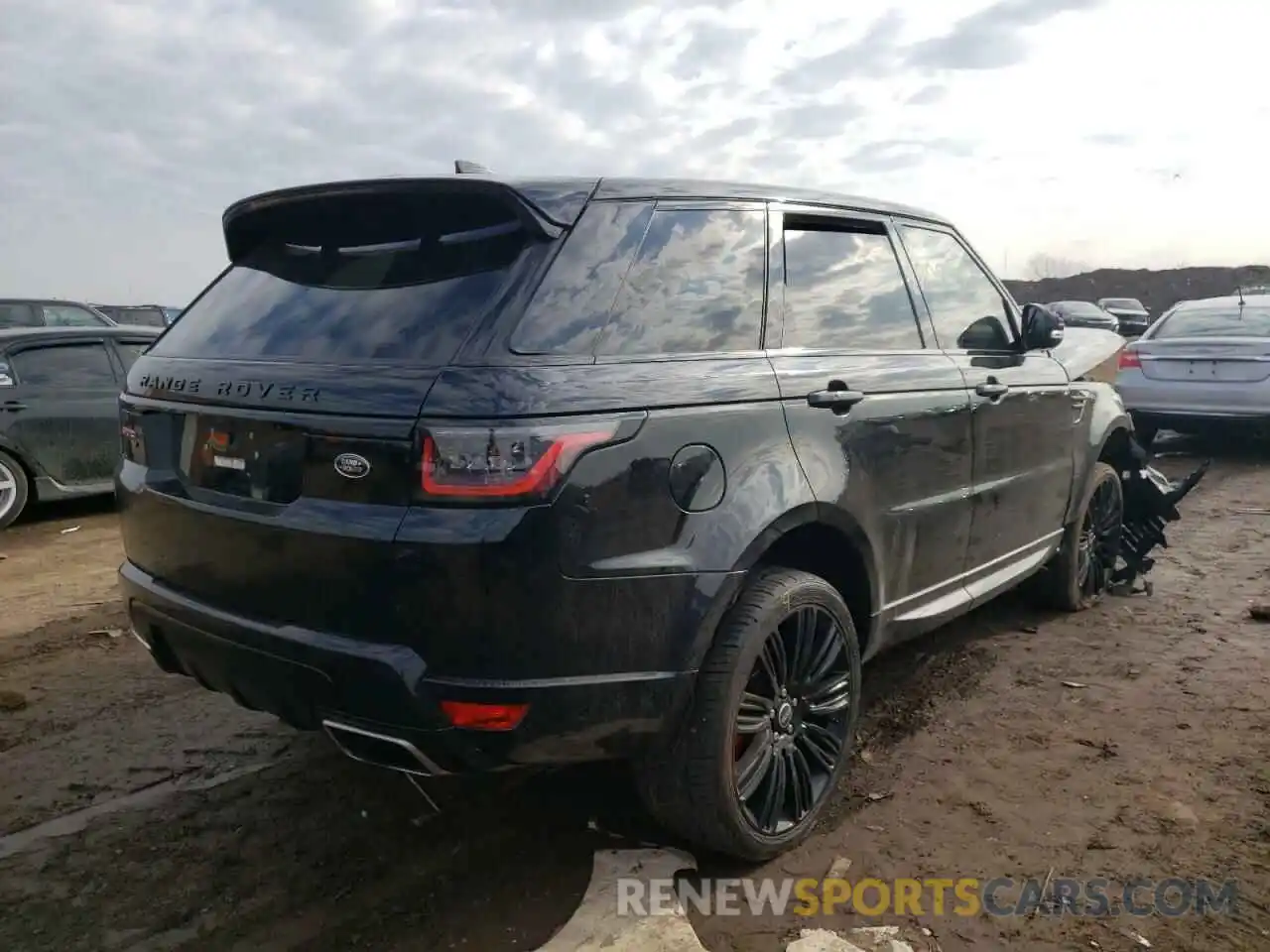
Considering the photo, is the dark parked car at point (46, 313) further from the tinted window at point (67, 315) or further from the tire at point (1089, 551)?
the tire at point (1089, 551)

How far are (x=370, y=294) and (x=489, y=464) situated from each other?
704 mm

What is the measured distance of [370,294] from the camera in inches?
100

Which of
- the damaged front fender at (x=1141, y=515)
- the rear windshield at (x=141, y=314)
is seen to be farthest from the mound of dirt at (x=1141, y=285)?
the damaged front fender at (x=1141, y=515)

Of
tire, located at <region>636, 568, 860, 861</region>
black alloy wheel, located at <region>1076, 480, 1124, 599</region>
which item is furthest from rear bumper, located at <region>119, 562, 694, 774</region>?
black alloy wheel, located at <region>1076, 480, 1124, 599</region>

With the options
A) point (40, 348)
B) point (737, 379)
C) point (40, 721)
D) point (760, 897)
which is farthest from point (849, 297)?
point (40, 348)

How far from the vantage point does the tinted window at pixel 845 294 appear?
3.06m

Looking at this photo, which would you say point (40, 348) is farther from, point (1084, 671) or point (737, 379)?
point (1084, 671)

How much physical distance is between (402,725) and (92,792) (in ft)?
5.43

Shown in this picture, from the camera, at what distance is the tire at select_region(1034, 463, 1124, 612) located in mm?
4891

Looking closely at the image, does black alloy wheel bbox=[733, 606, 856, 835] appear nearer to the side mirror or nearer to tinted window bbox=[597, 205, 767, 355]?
tinted window bbox=[597, 205, 767, 355]

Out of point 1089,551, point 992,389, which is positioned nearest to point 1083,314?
point 1089,551

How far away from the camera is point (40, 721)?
12.4 feet

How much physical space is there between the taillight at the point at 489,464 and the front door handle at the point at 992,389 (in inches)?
85.8

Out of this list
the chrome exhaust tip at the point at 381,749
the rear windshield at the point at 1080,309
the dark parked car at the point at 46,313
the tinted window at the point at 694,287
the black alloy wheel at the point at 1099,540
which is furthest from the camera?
the rear windshield at the point at 1080,309
